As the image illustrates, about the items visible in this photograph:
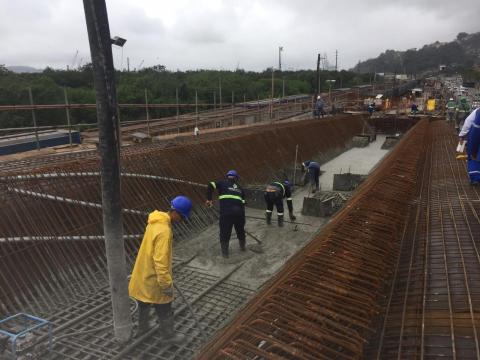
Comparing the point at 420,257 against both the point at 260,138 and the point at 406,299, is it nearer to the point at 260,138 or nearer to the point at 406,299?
the point at 406,299

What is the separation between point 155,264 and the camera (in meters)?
3.50

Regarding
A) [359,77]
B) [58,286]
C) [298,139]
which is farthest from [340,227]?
[359,77]

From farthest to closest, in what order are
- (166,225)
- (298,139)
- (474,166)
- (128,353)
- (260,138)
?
(298,139)
(260,138)
(474,166)
(128,353)
(166,225)

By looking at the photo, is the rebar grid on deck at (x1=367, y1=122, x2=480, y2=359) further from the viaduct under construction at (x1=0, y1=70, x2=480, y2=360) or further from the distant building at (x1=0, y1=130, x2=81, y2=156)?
the distant building at (x1=0, y1=130, x2=81, y2=156)

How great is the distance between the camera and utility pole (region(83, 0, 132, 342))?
10.3 feet

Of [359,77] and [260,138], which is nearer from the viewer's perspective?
[260,138]

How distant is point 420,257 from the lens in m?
4.00

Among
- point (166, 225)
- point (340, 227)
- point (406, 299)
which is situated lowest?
point (406, 299)

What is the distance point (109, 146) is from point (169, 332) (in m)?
2.13

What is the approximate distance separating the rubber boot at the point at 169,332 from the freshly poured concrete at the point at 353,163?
8.56 m

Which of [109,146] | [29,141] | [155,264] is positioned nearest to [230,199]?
[155,264]

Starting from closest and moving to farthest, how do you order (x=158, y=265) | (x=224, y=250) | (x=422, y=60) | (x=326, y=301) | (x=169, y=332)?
1. (x=326, y=301)
2. (x=158, y=265)
3. (x=169, y=332)
4. (x=224, y=250)
5. (x=422, y=60)

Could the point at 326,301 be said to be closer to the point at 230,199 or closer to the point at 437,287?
the point at 437,287

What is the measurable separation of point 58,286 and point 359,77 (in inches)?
3446
